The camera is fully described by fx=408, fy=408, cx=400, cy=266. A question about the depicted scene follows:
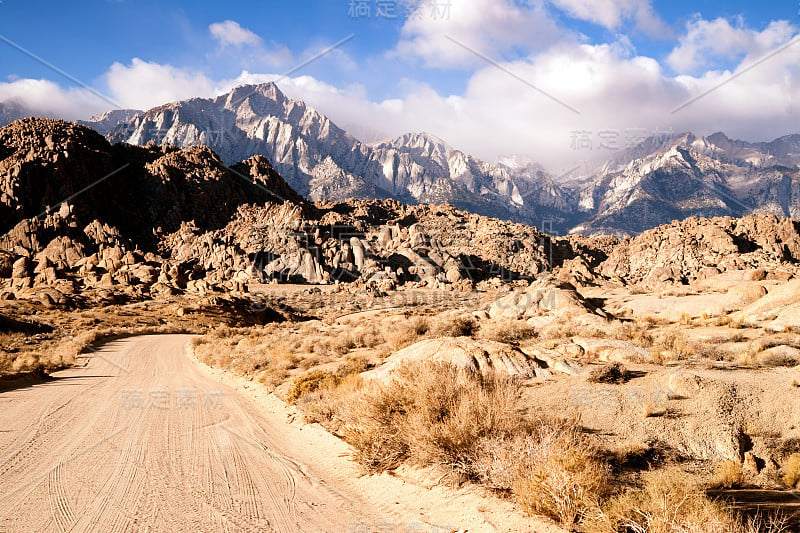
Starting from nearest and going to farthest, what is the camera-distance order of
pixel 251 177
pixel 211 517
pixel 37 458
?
1. pixel 211 517
2. pixel 37 458
3. pixel 251 177

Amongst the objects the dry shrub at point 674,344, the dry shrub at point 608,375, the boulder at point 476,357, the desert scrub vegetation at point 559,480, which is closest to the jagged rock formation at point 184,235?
the boulder at point 476,357

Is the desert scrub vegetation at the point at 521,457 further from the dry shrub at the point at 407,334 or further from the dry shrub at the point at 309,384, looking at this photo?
the dry shrub at the point at 407,334

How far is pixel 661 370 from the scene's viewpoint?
8.33m

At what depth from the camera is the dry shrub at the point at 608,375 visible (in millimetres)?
7836

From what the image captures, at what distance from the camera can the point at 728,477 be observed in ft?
16.0

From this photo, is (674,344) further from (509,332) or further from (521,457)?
(521,457)

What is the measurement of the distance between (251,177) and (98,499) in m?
119

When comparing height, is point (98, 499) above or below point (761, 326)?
below

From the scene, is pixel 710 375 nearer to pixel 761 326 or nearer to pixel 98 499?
pixel 761 326

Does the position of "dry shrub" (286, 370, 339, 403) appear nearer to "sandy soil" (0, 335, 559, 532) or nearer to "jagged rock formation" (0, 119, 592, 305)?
"sandy soil" (0, 335, 559, 532)

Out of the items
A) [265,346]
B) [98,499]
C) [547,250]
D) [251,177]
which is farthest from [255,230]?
[98,499]

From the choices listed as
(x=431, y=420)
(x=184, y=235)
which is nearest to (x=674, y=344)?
(x=431, y=420)

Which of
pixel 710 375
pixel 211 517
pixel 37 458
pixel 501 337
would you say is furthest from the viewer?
pixel 501 337

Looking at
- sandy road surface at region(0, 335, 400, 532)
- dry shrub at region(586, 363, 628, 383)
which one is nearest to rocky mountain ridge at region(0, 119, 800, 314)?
sandy road surface at region(0, 335, 400, 532)
